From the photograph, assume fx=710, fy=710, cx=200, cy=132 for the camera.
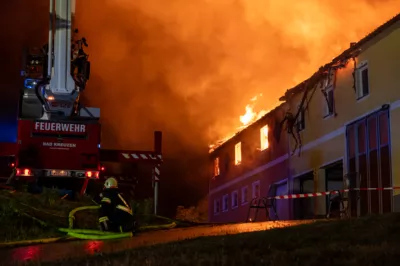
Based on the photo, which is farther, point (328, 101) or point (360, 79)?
point (328, 101)

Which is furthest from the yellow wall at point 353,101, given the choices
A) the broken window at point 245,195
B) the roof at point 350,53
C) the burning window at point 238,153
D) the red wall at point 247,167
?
the burning window at point 238,153

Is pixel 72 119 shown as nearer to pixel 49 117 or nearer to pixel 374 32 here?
pixel 49 117

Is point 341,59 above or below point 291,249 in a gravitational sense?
above

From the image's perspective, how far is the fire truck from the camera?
1675 centimetres

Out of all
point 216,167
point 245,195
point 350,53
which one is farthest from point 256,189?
point 350,53

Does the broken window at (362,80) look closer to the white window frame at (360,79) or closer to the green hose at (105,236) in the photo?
the white window frame at (360,79)

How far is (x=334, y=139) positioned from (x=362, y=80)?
99.8 inches

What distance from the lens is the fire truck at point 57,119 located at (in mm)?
16750

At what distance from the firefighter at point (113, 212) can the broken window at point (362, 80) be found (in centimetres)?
1175

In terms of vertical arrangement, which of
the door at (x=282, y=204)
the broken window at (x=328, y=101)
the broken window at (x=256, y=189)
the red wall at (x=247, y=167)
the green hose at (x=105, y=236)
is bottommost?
the green hose at (x=105, y=236)

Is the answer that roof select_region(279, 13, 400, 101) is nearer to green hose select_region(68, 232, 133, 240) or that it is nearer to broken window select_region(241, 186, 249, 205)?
broken window select_region(241, 186, 249, 205)

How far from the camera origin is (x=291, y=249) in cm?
891

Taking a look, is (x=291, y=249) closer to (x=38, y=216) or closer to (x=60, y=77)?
(x=38, y=216)

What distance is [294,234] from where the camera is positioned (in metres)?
10.1
